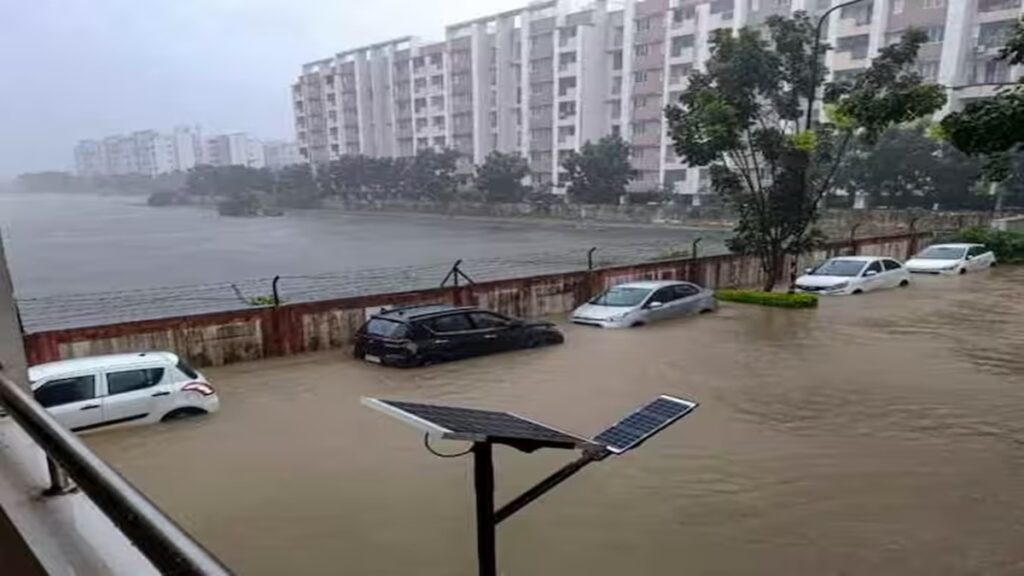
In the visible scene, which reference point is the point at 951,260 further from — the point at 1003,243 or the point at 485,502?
the point at 485,502

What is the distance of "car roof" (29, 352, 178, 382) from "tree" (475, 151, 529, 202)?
48.1 m

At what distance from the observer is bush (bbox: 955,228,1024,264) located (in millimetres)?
25734

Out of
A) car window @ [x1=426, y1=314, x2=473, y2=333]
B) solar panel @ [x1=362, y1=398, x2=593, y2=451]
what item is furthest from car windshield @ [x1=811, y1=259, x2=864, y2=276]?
solar panel @ [x1=362, y1=398, x2=593, y2=451]

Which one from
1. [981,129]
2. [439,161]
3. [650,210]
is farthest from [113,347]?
[439,161]

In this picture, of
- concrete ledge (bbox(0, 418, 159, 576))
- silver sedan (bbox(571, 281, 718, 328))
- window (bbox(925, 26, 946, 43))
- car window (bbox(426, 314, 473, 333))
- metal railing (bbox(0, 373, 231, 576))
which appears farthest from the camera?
window (bbox(925, 26, 946, 43))

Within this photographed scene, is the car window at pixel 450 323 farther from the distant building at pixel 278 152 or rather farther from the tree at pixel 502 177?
the distant building at pixel 278 152

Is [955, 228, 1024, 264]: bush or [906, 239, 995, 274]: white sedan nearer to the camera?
[906, 239, 995, 274]: white sedan

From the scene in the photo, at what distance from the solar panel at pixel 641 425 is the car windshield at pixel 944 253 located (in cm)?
2362

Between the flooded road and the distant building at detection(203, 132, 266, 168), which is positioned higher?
the distant building at detection(203, 132, 266, 168)

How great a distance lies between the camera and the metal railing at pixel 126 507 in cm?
101

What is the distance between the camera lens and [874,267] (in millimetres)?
19766

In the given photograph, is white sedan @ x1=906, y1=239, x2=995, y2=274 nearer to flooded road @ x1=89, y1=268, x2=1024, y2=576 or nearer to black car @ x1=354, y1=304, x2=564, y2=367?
flooded road @ x1=89, y1=268, x2=1024, y2=576

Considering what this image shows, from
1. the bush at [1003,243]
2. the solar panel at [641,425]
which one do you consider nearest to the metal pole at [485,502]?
the solar panel at [641,425]

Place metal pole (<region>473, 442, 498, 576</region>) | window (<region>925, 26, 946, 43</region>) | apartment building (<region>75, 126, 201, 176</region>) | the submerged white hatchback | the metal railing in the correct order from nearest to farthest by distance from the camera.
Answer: the metal railing < metal pole (<region>473, 442, 498, 576</region>) < the submerged white hatchback < window (<region>925, 26, 946, 43</region>) < apartment building (<region>75, 126, 201, 176</region>)
